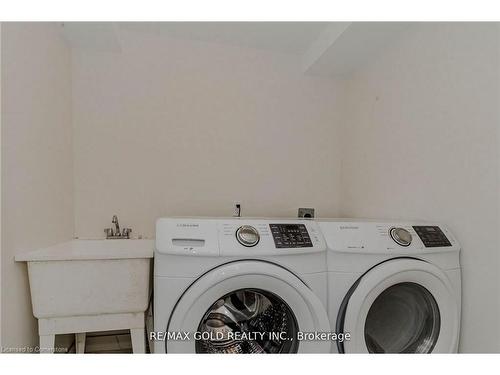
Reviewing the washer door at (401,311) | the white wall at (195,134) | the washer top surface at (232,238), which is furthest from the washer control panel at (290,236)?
the white wall at (195,134)

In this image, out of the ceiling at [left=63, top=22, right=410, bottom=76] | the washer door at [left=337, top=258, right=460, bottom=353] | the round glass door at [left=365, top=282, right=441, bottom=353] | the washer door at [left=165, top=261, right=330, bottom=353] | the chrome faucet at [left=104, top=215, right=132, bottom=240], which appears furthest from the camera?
the chrome faucet at [left=104, top=215, right=132, bottom=240]

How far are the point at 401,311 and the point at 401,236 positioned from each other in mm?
346

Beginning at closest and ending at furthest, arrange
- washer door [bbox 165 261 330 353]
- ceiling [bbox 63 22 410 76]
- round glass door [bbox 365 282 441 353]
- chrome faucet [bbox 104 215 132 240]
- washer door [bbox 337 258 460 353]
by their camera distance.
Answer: washer door [bbox 165 261 330 353] → washer door [bbox 337 258 460 353] → round glass door [bbox 365 282 441 353] → ceiling [bbox 63 22 410 76] → chrome faucet [bbox 104 215 132 240]

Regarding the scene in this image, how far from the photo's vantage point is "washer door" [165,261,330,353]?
1032mm

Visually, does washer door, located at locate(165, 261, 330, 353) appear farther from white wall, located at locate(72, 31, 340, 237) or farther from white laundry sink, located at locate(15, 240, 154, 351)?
white wall, located at locate(72, 31, 340, 237)

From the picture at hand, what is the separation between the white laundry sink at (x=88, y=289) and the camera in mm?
1178

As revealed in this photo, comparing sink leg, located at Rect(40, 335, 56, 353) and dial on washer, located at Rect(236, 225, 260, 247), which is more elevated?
dial on washer, located at Rect(236, 225, 260, 247)

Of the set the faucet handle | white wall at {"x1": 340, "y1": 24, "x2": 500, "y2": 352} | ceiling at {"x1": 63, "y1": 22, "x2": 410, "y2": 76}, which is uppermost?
ceiling at {"x1": 63, "y1": 22, "x2": 410, "y2": 76}

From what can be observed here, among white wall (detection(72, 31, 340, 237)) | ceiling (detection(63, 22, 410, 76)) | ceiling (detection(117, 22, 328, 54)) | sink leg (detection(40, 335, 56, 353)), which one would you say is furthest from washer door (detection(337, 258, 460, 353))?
ceiling (detection(117, 22, 328, 54))

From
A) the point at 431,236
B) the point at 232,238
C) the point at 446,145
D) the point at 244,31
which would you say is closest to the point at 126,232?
the point at 232,238

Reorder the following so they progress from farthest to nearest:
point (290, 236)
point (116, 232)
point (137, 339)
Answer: point (116, 232), point (137, 339), point (290, 236)

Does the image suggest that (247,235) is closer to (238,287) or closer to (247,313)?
(238,287)

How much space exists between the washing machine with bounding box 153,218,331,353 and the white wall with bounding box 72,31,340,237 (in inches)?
33.1

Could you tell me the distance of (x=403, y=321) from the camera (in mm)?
1309
